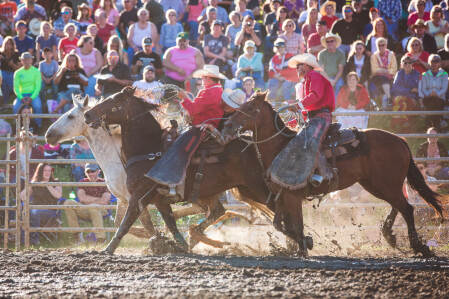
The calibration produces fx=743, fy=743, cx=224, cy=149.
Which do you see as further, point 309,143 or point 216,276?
point 309,143

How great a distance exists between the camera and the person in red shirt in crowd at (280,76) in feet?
44.5

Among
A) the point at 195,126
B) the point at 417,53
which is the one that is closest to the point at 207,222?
the point at 195,126

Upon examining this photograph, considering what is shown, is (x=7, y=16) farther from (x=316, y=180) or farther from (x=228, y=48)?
(x=316, y=180)

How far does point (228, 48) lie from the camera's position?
14.8 m

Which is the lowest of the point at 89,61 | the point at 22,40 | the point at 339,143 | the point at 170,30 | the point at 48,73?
the point at 339,143

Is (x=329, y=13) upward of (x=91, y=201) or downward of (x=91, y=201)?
upward

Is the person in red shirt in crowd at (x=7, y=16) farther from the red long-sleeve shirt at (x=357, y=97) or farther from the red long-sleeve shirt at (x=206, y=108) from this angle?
the red long-sleeve shirt at (x=206, y=108)

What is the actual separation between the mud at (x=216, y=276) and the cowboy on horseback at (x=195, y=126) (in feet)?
3.13

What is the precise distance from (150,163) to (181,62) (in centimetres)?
523

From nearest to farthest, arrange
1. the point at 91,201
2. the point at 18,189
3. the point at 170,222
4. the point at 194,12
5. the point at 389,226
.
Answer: the point at 170,222 < the point at 389,226 < the point at 18,189 < the point at 91,201 < the point at 194,12

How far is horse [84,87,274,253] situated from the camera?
8922mm

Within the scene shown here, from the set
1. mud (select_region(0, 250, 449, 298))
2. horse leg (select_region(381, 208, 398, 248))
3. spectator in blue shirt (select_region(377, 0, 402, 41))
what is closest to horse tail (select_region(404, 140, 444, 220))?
horse leg (select_region(381, 208, 398, 248))

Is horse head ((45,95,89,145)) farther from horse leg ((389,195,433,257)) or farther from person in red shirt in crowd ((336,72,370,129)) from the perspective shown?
person in red shirt in crowd ((336,72,370,129))

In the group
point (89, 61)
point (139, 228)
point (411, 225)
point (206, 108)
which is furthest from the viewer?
point (89, 61)
